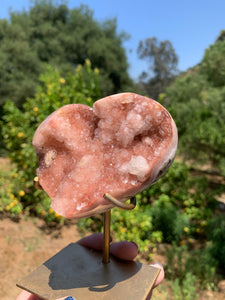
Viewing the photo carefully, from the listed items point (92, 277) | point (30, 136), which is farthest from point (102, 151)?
point (30, 136)

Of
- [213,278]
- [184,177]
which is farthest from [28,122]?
[213,278]

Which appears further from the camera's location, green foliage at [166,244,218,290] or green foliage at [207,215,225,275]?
green foliage at [207,215,225,275]

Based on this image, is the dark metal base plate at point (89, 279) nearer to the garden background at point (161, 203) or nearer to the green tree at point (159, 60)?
the garden background at point (161, 203)

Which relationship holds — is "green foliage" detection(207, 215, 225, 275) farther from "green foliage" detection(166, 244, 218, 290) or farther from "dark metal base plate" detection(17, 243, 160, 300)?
"dark metal base plate" detection(17, 243, 160, 300)

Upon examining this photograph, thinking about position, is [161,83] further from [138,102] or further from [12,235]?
[138,102]

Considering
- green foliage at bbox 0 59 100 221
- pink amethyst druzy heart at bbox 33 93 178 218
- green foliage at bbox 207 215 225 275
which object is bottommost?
green foliage at bbox 207 215 225 275

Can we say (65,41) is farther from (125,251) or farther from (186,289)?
(125,251)

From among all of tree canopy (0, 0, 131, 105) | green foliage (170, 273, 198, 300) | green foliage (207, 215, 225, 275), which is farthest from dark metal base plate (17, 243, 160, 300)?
tree canopy (0, 0, 131, 105)

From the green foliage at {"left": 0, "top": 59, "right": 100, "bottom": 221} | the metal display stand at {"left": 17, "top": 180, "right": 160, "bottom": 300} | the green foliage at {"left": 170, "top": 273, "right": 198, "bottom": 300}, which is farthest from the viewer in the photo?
the green foliage at {"left": 0, "top": 59, "right": 100, "bottom": 221}
